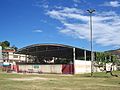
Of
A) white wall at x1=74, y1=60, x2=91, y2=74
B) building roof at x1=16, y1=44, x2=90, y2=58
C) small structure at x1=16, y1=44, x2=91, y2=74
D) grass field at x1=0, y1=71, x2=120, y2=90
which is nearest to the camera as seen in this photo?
grass field at x1=0, y1=71, x2=120, y2=90

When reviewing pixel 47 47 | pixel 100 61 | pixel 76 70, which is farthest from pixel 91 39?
pixel 100 61

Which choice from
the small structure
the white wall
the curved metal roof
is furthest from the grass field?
the curved metal roof

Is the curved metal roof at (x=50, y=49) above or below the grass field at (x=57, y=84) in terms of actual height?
above

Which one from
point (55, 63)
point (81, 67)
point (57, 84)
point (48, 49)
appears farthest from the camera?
point (48, 49)

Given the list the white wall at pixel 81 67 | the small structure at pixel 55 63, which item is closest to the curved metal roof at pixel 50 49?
the small structure at pixel 55 63

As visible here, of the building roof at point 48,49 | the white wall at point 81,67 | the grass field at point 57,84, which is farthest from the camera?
the building roof at point 48,49

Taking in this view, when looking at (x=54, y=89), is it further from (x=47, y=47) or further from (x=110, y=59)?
(x=110, y=59)

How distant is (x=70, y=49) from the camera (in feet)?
257

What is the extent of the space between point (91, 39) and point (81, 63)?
16.8 metres

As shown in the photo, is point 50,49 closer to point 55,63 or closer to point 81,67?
point 55,63

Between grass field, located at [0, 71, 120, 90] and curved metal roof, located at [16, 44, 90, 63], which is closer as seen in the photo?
grass field, located at [0, 71, 120, 90]

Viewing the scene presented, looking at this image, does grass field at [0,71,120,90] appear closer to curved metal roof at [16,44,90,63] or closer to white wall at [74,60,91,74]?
white wall at [74,60,91,74]

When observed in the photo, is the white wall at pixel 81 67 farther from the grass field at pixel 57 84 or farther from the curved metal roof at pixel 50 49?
the grass field at pixel 57 84

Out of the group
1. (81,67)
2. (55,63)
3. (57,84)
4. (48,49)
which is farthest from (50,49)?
(57,84)
